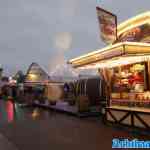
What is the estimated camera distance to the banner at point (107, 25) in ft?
44.4

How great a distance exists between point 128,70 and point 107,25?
2.21 meters

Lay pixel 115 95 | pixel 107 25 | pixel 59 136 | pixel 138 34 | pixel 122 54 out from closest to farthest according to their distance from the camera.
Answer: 1. pixel 122 54
2. pixel 59 136
3. pixel 138 34
4. pixel 107 25
5. pixel 115 95

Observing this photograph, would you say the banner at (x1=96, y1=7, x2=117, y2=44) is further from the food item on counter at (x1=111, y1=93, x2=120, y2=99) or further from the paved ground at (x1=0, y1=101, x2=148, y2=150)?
the paved ground at (x1=0, y1=101, x2=148, y2=150)

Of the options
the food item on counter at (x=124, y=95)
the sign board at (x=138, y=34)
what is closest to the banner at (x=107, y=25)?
the sign board at (x=138, y=34)

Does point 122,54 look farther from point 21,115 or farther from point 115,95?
point 21,115

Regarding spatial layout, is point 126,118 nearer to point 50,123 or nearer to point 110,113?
point 110,113

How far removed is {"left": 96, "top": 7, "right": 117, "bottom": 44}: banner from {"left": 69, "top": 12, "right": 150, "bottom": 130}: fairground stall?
0.39 m

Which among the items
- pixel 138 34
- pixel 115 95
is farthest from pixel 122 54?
pixel 115 95

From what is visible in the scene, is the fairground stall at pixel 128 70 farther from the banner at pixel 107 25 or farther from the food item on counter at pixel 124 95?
the banner at pixel 107 25

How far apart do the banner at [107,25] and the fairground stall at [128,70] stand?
39 cm

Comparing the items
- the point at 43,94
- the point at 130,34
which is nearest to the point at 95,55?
the point at 130,34

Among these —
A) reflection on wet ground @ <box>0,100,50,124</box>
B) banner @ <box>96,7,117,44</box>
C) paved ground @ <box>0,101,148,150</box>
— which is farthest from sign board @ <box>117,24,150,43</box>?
reflection on wet ground @ <box>0,100,50,124</box>

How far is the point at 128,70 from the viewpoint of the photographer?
13.8 metres

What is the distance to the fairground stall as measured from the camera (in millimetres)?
11594
